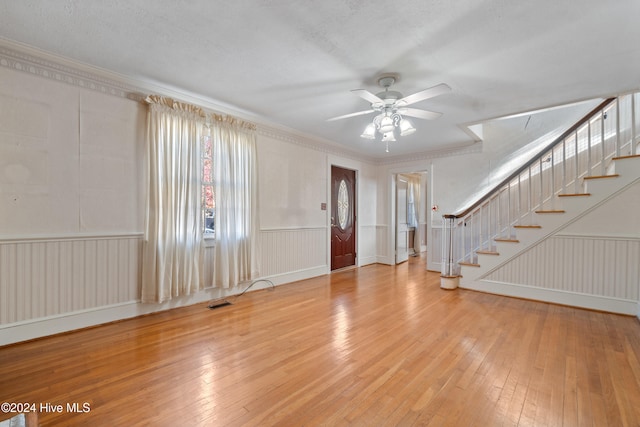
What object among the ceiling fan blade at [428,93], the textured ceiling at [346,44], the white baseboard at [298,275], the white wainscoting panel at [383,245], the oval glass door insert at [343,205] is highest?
the textured ceiling at [346,44]

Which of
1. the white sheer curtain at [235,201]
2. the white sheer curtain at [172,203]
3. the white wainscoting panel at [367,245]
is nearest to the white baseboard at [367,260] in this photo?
the white wainscoting panel at [367,245]

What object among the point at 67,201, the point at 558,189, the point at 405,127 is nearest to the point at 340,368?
the point at 405,127

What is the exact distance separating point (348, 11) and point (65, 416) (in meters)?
3.09

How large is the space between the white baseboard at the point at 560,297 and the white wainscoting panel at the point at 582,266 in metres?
0.05

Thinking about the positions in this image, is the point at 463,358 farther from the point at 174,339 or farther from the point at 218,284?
the point at 218,284

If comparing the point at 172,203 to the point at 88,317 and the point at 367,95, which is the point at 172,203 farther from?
the point at 367,95

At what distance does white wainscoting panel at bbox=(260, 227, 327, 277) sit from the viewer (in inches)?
173

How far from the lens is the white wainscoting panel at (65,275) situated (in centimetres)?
242

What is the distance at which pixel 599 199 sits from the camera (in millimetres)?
3412

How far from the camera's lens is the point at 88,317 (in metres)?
2.78

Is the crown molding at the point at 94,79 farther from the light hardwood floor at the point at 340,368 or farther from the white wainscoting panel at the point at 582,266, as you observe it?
the white wainscoting panel at the point at 582,266

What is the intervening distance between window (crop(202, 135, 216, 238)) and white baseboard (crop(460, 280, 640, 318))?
3.92 metres

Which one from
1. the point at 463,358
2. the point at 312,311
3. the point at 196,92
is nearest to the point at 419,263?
the point at 312,311

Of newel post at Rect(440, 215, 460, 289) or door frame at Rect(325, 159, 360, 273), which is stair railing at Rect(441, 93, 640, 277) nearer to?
newel post at Rect(440, 215, 460, 289)
